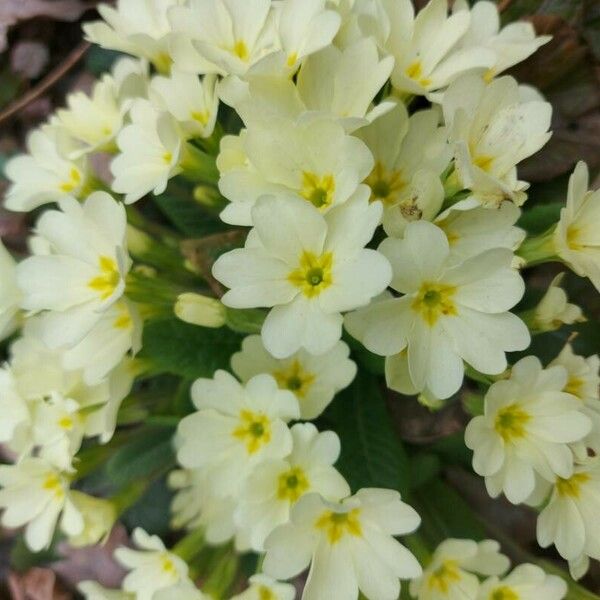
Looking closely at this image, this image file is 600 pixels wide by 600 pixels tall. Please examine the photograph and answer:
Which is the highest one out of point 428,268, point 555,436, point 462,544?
point 428,268

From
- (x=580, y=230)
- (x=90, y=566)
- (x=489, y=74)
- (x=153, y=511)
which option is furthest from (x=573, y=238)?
(x=90, y=566)

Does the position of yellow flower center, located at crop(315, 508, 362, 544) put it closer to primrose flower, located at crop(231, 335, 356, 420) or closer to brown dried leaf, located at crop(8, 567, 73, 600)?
primrose flower, located at crop(231, 335, 356, 420)

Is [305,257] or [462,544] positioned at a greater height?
[305,257]

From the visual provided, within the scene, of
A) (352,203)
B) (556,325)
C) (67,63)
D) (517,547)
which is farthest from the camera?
(67,63)

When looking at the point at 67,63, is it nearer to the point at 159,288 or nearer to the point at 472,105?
the point at 159,288

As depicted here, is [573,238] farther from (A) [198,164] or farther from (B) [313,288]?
(A) [198,164]

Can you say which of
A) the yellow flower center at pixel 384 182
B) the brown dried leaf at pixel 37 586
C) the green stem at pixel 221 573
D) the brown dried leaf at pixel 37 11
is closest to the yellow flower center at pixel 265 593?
the green stem at pixel 221 573

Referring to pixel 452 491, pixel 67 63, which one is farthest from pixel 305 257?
pixel 67 63
